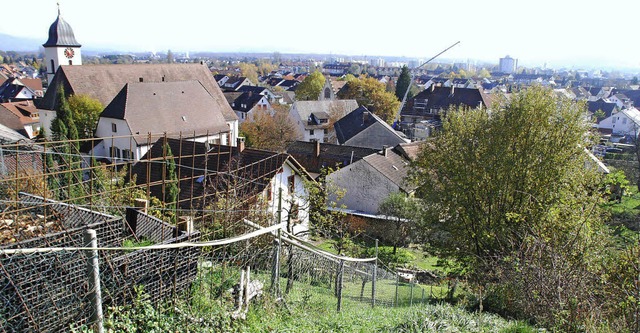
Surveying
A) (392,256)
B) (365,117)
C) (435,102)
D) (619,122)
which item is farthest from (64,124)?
(619,122)

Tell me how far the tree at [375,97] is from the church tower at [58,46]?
32.6 meters

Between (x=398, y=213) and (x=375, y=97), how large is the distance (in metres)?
40.3

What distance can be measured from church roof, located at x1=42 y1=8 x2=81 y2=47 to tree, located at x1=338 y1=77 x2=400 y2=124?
3275cm

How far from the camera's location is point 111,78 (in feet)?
127

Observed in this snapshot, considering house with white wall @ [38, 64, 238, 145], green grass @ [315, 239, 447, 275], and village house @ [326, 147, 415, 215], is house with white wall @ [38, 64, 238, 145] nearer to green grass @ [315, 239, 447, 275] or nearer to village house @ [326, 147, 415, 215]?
village house @ [326, 147, 415, 215]

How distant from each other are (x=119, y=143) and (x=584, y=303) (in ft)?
91.4

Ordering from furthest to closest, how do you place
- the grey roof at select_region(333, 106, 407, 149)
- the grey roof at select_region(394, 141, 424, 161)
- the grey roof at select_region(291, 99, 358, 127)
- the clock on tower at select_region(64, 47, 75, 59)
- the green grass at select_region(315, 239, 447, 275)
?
the grey roof at select_region(291, 99, 358, 127), the clock on tower at select_region(64, 47, 75, 59), the grey roof at select_region(333, 106, 407, 149), the grey roof at select_region(394, 141, 424, 161), the green grass at select_region(315, 239, 447, 275)

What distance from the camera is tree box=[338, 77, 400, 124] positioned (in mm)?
60562

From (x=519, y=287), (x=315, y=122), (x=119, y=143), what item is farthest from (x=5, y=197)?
(x=315, y=122)

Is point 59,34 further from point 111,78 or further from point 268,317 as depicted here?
point 268,317

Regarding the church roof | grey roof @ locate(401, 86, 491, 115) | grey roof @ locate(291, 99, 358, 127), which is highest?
the church roof

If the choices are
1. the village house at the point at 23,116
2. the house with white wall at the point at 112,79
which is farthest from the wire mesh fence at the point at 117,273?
A: the village house at the point at 23,116

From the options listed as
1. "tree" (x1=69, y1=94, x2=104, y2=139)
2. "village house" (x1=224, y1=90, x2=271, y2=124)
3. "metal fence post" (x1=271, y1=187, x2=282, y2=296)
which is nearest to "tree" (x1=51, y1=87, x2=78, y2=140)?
"tree" (x1=69, y1=94, x2=104, y2=139)

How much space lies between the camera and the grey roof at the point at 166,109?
30234 millimetres
